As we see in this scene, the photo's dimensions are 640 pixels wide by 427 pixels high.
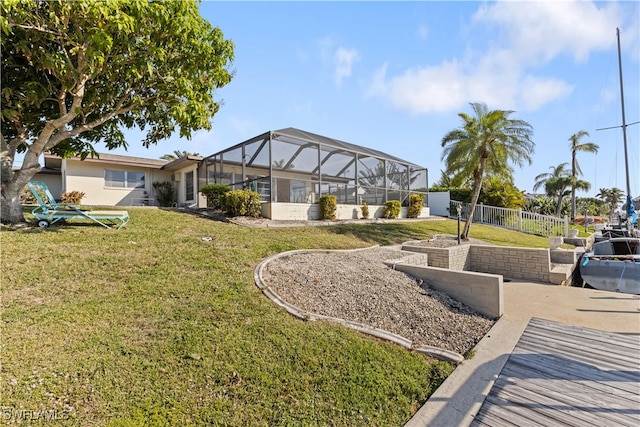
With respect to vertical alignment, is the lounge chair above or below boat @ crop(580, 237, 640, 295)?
above

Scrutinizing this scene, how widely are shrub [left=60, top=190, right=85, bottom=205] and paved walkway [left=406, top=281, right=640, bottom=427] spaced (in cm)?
1803

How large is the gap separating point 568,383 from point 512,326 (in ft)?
5.27

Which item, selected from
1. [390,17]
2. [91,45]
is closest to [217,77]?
[91,45]

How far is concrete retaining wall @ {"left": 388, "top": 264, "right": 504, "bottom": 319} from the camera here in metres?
5.24

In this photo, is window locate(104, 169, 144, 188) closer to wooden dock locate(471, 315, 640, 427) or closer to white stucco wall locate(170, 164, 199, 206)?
white stucco wall locate(170, 164, 199, 206)

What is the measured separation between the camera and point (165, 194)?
18344 millimetres

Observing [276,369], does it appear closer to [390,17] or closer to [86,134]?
[390,17]

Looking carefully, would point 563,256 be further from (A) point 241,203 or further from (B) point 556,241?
(A) point 241,203

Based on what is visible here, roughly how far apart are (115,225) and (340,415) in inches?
312

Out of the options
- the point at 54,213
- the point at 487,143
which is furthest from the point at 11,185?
the point at 487,143

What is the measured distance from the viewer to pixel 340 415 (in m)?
2.62

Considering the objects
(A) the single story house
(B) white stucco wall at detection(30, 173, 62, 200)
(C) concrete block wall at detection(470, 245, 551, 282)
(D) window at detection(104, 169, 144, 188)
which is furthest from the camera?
(B) white stucco wall at detection(30, 173, 62, 200)

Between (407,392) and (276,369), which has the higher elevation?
(276,369)

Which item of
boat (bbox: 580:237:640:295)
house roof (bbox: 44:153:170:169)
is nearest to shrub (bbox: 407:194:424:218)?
boat (bbox: 580:237:640:295)
